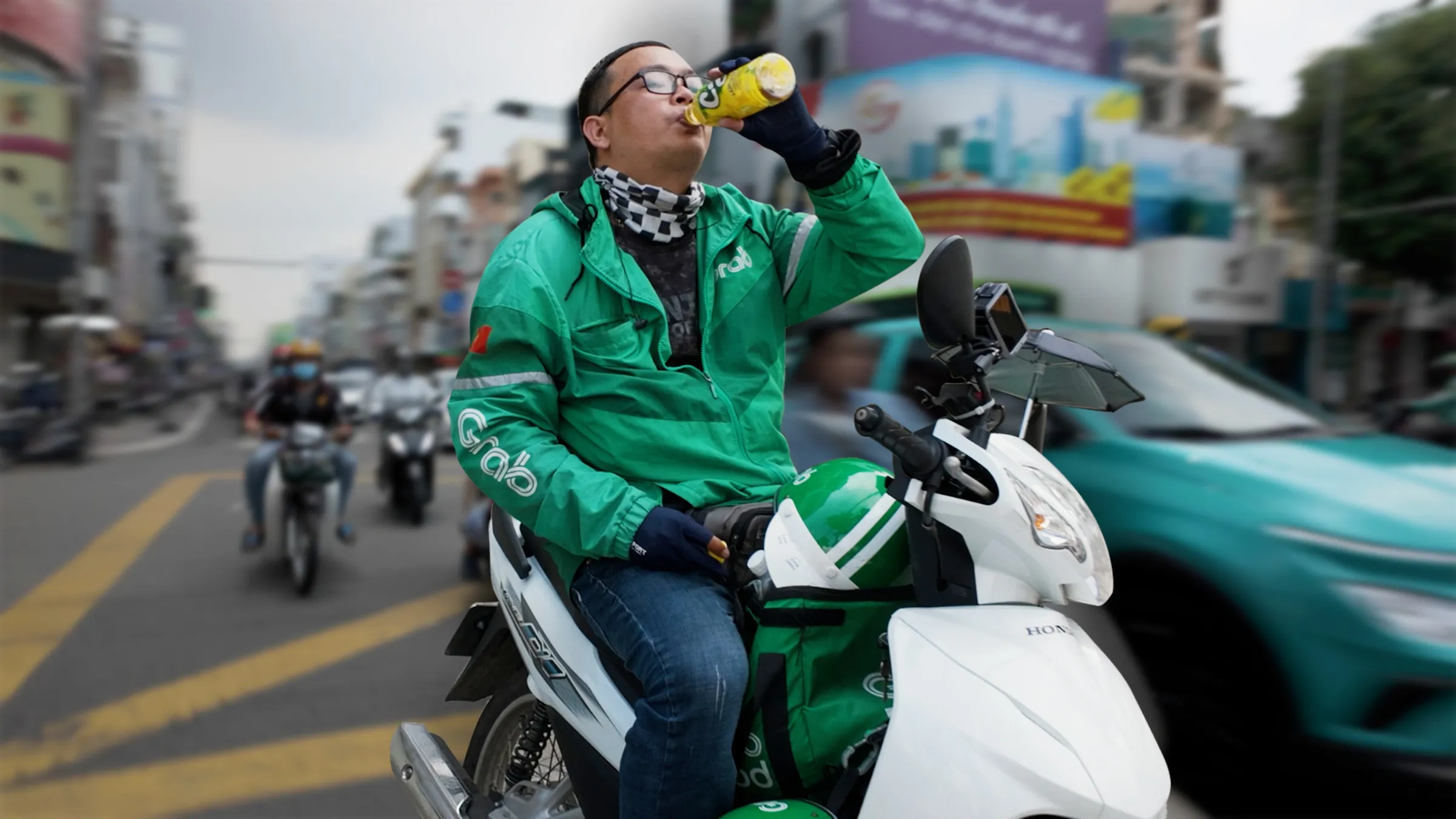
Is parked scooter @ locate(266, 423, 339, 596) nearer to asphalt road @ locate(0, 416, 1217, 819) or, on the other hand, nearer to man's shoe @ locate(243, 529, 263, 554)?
man's shoe @ locate(243, 529, 263, 554)

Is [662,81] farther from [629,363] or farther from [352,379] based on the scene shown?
[352,379]

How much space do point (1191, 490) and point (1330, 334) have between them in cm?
2273

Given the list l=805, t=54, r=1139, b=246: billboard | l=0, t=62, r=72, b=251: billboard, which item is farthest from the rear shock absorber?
l=0, t=62, r=72, b=251: billboard

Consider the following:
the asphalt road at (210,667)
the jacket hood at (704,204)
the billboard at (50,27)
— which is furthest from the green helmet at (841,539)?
the billboard at (50,27)

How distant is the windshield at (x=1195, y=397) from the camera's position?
402cm

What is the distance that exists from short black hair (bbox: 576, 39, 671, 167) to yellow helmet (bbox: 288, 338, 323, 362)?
5.99 metres

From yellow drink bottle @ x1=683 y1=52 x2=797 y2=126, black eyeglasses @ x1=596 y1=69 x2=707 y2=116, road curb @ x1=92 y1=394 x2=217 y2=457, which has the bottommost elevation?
road curb @ x1=92 y1=394 x2=217 y2=457

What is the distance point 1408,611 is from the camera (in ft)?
9.57

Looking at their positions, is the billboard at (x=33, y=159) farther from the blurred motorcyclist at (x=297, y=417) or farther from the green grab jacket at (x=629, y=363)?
the green grab jacket at (x=629, y=363)

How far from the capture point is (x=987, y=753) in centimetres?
Answer: 148

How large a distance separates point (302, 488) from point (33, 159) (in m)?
21.0

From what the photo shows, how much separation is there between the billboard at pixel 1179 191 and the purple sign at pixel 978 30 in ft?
6.94

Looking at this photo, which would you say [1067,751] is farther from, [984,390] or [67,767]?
[67,767]

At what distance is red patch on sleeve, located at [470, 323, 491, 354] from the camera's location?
1.90 m
